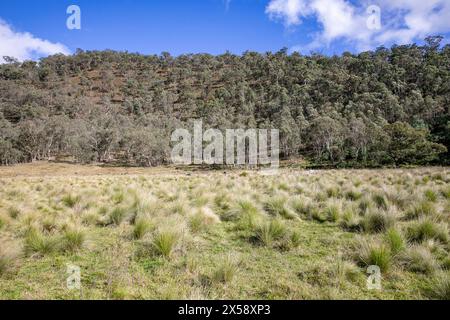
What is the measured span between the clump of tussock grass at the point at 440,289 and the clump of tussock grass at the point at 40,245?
5.74 metres

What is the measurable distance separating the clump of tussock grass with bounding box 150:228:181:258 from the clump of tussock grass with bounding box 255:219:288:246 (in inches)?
63.4

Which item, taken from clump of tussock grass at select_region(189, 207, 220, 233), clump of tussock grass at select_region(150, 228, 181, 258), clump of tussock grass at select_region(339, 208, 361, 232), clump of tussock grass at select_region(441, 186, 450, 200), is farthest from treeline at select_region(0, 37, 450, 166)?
clump of tussock grass at select_region(150, 228, 181, 258)

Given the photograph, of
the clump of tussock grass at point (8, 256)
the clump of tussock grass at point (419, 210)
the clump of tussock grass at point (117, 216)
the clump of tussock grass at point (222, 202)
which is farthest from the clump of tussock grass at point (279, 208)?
the clump of tussock grass at point (8, 256)

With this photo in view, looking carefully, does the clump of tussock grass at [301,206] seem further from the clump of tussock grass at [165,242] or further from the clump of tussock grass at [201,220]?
the clump of tussock grass at [165,242]

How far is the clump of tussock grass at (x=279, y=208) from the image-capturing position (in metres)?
7.61

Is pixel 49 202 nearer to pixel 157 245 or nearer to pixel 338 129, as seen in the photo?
pixel 157 245

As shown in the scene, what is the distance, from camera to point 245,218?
7180 mm

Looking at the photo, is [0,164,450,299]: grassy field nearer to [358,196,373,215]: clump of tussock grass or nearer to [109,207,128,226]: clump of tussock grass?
[109,207,128,226]: clump of tussock grass

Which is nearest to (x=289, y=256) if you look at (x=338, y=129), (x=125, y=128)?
(x=338, y=129)

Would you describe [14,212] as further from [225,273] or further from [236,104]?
[236,104]

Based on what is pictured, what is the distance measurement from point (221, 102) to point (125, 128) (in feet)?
140

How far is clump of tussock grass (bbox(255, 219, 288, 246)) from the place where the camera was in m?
5.58

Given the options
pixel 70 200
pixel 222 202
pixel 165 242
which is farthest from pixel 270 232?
pixel 70 200

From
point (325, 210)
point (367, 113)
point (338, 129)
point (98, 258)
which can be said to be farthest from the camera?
point (367, 113)
